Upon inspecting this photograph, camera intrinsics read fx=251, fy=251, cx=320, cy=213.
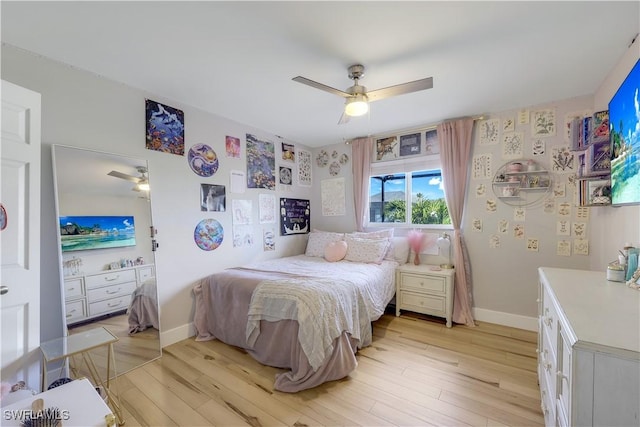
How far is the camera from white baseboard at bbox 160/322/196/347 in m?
2.41

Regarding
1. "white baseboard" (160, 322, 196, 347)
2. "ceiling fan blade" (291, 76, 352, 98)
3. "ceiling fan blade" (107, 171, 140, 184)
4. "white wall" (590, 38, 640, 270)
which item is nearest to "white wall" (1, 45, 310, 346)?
"white baseboard" (160, 322, 196, 347)

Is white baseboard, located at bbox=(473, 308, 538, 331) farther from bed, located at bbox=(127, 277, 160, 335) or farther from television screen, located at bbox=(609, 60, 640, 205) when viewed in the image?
bed, located at bbox=(127, 277, 160, 335)

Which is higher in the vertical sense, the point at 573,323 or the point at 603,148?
the point at 603,148

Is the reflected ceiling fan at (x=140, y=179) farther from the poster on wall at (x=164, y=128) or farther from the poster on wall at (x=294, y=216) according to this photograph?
the poster on wall at (x=294, y=216)

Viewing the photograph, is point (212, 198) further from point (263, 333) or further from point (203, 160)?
point (263, 333)

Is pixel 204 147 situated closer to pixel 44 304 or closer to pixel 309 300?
pixel 44 304

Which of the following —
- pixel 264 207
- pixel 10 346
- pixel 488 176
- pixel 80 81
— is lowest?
pixel 10 346

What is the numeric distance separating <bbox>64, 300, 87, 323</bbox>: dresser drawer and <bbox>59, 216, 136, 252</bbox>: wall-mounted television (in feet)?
1.30

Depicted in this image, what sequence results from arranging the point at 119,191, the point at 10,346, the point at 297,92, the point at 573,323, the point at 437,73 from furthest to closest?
the point at 297,92
the point at 119,191
the point at 437,73
the point at 10,346
the point at 573,323

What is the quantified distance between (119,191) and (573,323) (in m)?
2.94

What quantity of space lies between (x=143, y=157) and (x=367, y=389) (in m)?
2.70

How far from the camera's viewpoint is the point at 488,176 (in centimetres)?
284

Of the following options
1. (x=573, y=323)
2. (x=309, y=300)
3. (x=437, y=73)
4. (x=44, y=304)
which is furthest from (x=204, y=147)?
(x=573, y=323)

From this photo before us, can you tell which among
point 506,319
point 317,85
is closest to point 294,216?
point 317,85
